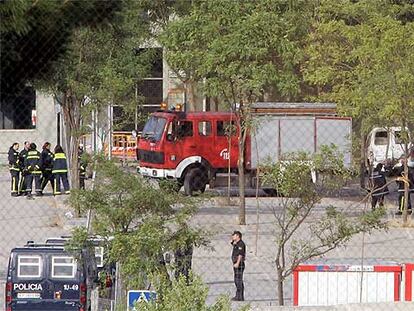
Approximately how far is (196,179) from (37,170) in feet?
11.0

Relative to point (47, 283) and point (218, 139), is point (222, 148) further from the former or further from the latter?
point (47, 283)

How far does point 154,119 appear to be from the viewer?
25.4 metres

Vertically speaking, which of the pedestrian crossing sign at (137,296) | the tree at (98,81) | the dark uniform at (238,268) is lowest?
the dark uniform at (238,268)

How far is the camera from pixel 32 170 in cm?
2397

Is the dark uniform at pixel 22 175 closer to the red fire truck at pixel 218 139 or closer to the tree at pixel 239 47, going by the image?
the red fire truck at pixel 218 139

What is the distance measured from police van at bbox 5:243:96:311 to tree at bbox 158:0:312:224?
624 centimetres

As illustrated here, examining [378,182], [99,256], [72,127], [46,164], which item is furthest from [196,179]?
[99,256]

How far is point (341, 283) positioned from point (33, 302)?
10.8 ft

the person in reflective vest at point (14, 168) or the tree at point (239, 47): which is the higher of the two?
the tree at point (239, 47)

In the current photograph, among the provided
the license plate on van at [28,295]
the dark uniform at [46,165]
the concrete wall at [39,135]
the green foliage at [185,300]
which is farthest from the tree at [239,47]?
the green foliage at [185,300]

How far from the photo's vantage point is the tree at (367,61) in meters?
19.2

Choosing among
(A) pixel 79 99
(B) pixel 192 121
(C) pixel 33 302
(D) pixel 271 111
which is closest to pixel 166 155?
(B) pixel 192 121

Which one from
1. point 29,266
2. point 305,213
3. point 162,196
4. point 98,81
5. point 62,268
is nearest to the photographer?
point 162,196

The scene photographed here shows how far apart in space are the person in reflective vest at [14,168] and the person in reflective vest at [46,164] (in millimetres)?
534
